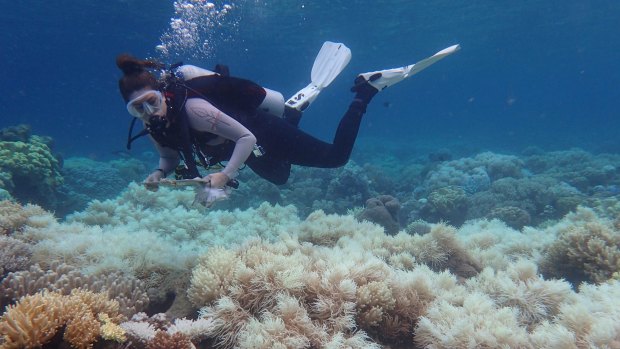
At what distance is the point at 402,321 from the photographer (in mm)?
3289

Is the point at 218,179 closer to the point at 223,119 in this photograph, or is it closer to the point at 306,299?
the point at 223,119

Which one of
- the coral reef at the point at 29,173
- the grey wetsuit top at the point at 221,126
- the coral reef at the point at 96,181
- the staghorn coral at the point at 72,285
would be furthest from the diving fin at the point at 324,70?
the coral reef at the point at 96,181

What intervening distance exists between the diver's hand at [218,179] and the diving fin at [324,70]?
3.18 metres

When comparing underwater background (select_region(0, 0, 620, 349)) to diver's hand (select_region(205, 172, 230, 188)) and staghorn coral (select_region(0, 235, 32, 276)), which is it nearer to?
staghorn coral (select_region(0, 235, 32, 276))

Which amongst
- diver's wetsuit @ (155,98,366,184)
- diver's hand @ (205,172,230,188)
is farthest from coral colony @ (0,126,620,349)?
diver's wetsuit @ (155,98,366,184)

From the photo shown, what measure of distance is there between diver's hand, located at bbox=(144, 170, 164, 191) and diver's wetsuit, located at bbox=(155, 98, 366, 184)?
19cm

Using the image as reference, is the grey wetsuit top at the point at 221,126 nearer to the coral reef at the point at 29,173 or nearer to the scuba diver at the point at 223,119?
the scuba diver at the point at 223,119

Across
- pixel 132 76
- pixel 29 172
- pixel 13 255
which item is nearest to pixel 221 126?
pixel 132 76

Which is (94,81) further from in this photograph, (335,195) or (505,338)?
(505,338)

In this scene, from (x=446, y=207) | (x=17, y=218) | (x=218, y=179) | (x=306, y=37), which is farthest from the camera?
(x=306, y=37)

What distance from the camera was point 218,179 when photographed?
12.1 ft

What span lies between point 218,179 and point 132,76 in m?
1.53

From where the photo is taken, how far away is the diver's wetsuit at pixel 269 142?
3.99 meters

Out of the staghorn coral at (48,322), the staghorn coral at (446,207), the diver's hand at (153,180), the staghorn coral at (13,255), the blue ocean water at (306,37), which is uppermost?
the blue ocean water at (306,37)
